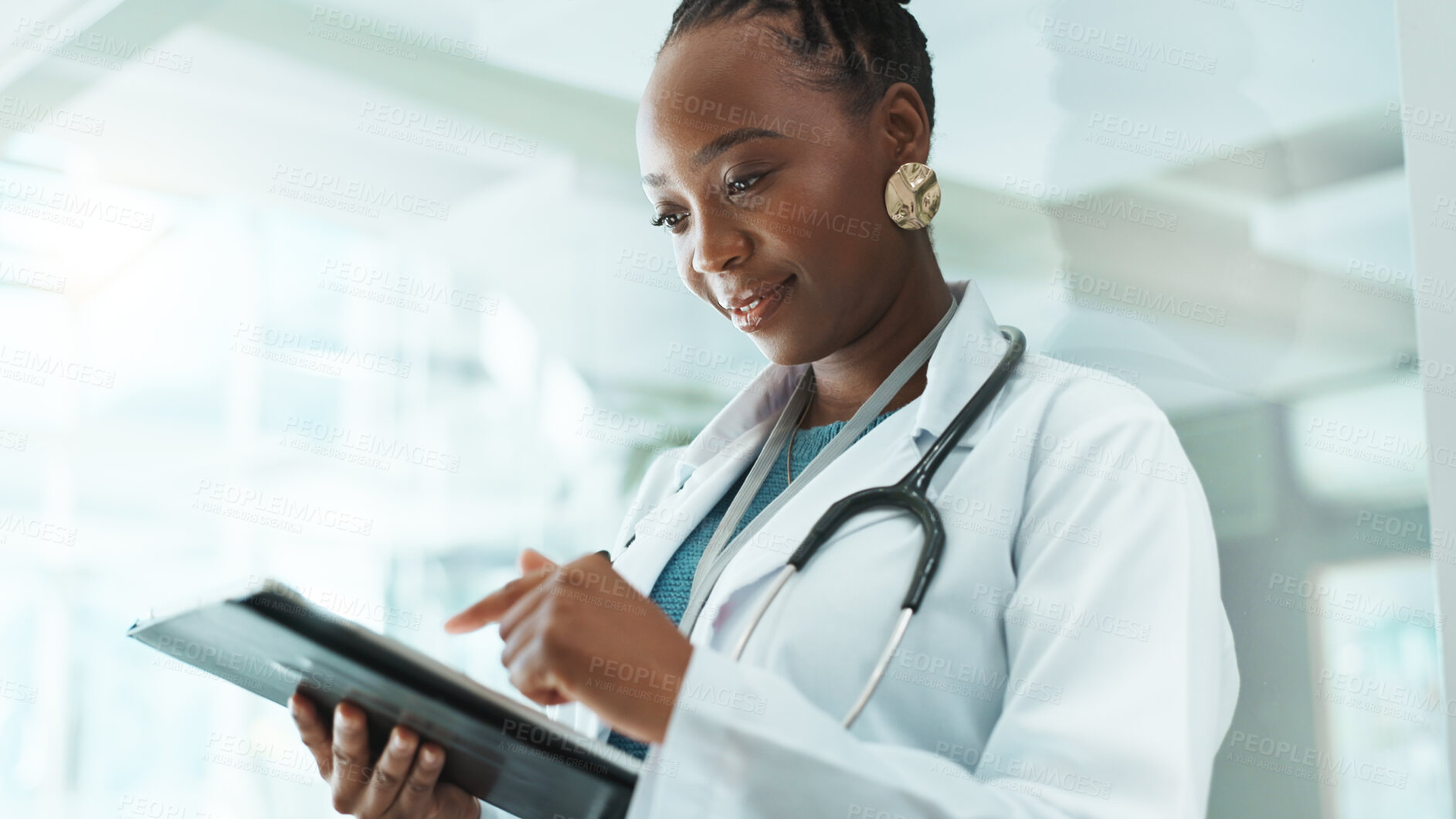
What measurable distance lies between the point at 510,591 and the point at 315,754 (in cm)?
36

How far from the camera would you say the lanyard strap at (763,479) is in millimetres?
1102

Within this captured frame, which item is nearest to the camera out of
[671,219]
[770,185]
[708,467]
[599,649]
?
[599,649]

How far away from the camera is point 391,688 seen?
2.48ft

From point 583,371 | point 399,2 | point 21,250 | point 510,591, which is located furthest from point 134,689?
point 510,591

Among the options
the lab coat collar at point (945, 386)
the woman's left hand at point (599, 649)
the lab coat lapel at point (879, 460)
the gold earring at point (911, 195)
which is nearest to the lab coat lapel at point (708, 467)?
the lab coat collar at point (945, 386)

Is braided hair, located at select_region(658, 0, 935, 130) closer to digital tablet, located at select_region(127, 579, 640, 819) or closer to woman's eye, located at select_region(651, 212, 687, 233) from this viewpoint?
woman's eye, located at select_region(651, 212, 687, 233)

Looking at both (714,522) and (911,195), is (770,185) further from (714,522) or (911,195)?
(714,522)

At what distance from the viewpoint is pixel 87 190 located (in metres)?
2.45

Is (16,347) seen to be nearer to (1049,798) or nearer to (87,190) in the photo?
(87,190)

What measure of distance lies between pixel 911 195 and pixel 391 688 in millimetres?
721

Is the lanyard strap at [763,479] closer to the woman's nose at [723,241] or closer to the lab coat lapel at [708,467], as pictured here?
the lab coat lapel at [708,467]

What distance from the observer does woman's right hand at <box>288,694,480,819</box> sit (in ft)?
2.94

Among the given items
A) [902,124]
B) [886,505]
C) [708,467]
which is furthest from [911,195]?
[708,467]

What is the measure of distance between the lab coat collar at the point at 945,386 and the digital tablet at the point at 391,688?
48 cm
